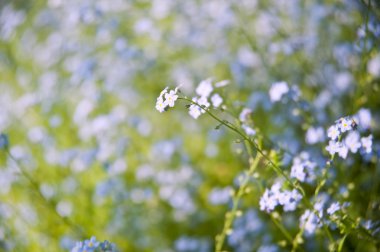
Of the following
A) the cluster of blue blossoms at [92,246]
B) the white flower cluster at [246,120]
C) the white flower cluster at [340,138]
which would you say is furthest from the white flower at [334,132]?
the cluster of blue blossoms at [92,246]

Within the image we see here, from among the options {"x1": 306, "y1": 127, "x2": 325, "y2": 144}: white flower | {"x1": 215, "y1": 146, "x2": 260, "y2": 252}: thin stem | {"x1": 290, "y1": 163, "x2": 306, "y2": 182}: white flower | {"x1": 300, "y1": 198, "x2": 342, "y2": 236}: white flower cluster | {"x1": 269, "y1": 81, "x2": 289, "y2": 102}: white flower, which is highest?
{"x1": 269, "y1": 81, "x2": 289, "y2": 102}: white flower

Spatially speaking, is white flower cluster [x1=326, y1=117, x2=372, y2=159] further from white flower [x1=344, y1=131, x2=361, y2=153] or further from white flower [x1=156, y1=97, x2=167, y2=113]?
white flower [x1=156, y1=97, x2=167, y2=113]

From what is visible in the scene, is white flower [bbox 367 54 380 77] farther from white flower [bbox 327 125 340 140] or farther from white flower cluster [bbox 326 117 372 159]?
white flower [bbox 327 125 340 140]

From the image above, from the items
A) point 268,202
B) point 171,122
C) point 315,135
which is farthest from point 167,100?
point 171,122

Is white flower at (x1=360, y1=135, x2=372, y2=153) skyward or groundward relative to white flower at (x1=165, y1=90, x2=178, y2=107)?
groundward

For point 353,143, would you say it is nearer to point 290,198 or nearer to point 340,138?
point 340,138

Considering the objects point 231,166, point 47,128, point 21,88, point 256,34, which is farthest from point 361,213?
point 21,88

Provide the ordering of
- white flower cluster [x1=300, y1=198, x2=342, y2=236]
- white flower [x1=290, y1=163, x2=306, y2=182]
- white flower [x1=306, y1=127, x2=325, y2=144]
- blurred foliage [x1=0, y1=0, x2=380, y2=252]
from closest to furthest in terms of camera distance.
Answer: white flower cluster [x1=300, y1=198, x2=342, y2=236] < white flower [x1=290, y1=163, x2=306, y2=182] < white flower [x1=306, y1=127, x2=325, y2=144] < blurred foliage [x1=0, y1=0, x2=380, y2=252]

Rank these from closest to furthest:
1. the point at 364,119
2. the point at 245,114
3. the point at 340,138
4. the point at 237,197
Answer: the point at 340,138 → the point at 237,197 → the point at 245,114 → the point at 364,119

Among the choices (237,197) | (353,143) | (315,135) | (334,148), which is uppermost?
(315,135)

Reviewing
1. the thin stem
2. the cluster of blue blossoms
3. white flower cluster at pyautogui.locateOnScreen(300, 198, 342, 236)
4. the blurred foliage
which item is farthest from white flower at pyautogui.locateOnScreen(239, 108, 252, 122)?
the cluster of blue blossoms

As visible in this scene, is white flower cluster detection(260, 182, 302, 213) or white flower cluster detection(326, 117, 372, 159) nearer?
white flower cluster detection(326, 117, 372, 159)

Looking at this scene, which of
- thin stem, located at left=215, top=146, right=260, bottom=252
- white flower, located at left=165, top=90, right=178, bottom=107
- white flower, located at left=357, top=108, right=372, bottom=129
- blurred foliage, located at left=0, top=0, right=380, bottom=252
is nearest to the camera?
white flower, located at left=165, top=90, right=178, bottom=107
